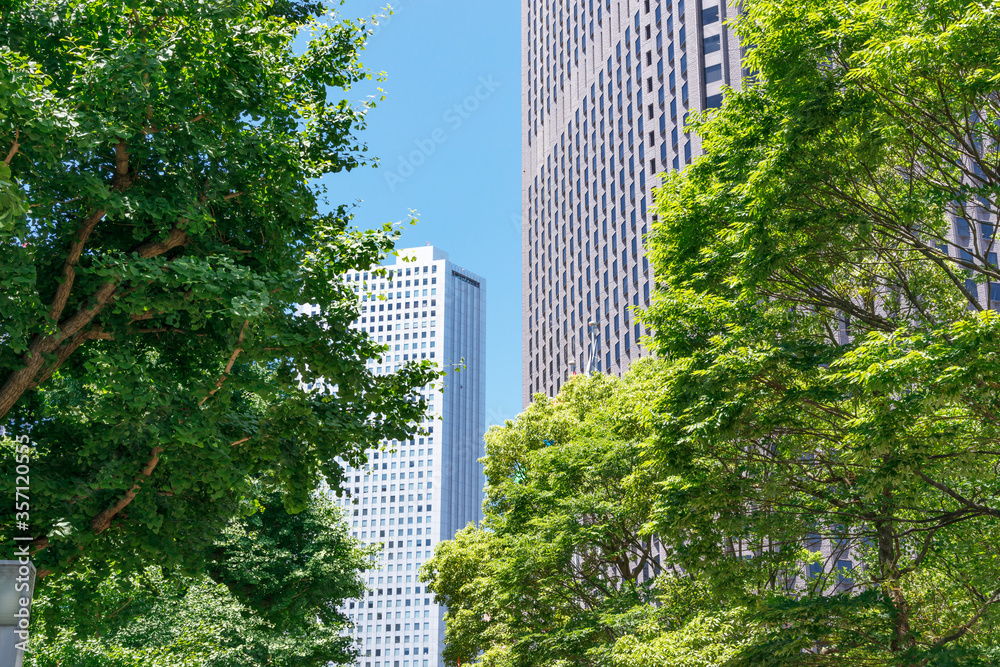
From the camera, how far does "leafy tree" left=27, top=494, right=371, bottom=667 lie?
88.4 feet

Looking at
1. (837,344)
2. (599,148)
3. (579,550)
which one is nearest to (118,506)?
(837,344)

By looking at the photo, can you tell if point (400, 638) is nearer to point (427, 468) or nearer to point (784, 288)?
point (427, 468)

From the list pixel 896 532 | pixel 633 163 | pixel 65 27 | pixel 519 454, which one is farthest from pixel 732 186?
pixel 633 163

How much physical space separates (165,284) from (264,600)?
21.6m

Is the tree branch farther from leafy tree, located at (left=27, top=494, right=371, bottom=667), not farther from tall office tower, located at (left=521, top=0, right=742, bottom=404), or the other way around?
tall office tower, located at (left=521, top=0, right=742, bottom=404)

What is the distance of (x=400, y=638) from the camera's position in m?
182

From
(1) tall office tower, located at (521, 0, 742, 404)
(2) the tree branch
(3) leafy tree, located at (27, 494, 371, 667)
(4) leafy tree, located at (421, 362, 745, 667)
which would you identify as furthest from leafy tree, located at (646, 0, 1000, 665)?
(1) tall office tower, located at (521, 0, 742, 404)

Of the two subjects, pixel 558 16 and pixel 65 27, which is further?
pixel 558 16

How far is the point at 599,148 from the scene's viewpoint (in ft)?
266

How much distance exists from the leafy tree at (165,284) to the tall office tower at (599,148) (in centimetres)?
4397

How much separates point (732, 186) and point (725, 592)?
22.3 feet

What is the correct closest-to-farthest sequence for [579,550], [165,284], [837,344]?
[165,284], [837,344], [579,550]

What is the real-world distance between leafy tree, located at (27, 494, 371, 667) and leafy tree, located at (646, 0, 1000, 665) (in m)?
15.2

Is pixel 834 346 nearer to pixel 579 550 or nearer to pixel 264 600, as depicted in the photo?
pixel 579 550
